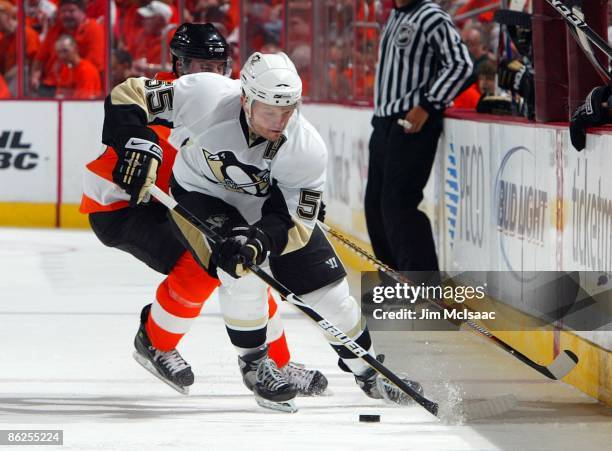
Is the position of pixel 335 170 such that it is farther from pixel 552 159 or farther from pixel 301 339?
pixel 552 159

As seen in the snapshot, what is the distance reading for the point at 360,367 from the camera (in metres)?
4.41

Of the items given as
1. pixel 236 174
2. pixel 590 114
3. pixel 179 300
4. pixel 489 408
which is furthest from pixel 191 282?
pixel 590 114

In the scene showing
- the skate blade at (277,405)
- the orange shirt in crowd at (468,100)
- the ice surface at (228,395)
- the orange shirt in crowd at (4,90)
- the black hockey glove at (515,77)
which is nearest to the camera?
the ice surface at (228,395)

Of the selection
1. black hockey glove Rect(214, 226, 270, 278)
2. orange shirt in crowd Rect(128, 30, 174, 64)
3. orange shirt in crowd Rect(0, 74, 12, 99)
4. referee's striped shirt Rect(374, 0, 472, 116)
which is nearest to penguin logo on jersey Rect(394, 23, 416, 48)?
referee's striped shirt Rect(374, 0, 472, 116)

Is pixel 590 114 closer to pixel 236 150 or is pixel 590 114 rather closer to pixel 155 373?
pixel 236 150

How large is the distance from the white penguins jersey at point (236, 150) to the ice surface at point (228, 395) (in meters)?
0.54

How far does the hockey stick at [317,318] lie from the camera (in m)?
4.05

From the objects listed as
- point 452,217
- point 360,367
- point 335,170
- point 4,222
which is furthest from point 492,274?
point 4,222

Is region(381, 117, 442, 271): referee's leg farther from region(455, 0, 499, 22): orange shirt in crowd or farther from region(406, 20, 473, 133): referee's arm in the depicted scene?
region(455, 0, 499, 22): orange shirt in crowd

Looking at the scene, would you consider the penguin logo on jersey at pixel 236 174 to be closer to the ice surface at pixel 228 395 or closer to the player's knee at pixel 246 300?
the player's knee at pixel 246 300

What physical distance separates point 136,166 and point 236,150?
0.27m

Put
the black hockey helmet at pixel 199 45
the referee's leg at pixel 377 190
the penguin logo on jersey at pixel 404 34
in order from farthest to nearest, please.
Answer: the referee's leg at pixel 377 190 → the penguin logo on jersey at pixel 404 34 → the black hockey helmet at pixel 199 45

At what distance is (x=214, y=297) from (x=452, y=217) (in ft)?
4.41

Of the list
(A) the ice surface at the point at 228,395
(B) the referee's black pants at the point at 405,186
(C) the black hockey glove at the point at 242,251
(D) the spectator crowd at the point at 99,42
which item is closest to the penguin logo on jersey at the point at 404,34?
(B) the referee's black pants at the point at 405,186
